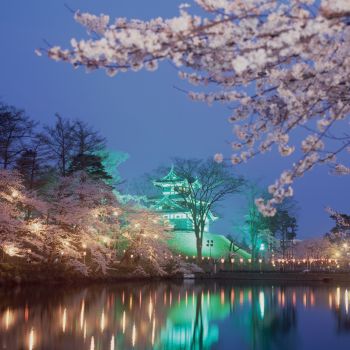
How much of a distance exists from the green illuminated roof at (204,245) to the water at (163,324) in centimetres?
2653

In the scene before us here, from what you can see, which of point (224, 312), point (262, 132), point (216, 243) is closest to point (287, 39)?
point (262, 132)

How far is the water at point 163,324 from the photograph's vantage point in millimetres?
8914

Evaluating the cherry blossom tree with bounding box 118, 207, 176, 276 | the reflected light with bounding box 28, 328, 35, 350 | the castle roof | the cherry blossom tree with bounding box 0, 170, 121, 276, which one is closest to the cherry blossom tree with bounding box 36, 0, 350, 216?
the reflected light with bounding box 28, 328, 35, 350

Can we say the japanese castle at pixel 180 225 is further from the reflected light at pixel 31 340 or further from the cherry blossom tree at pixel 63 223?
the reflected light at pixel 31 340

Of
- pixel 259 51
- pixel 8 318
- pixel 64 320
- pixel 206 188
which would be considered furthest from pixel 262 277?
pixel 259 51

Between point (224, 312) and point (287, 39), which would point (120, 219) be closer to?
point (224, 312)

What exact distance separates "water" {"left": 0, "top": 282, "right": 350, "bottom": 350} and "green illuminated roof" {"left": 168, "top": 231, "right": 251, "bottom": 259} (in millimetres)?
26533

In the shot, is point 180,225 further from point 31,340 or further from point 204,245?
point 31,340

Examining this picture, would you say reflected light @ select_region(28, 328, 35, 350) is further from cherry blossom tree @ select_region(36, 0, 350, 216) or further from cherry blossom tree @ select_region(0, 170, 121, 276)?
cherry blossom tree @ select_region(0, 170, 121, 276)

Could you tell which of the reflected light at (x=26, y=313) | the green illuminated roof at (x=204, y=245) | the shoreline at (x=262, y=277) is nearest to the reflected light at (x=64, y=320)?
the reflected light at (x=26, y=313)

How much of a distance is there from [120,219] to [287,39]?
28.2 m

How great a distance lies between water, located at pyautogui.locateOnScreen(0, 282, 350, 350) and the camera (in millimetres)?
8914

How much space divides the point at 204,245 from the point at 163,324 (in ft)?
115

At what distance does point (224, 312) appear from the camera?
1487 cm
